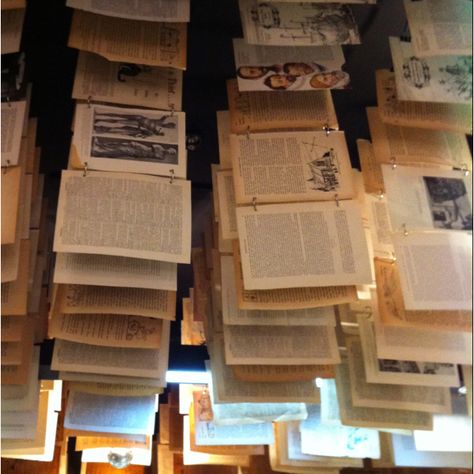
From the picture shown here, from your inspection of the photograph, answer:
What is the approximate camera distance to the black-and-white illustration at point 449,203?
132 centimetres

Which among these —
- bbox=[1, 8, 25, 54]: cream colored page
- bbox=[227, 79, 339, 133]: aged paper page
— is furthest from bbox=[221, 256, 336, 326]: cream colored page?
bbox=[1, 8, 25, 54]: cream colored page

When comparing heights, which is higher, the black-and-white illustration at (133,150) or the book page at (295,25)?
the book page at (295,25)

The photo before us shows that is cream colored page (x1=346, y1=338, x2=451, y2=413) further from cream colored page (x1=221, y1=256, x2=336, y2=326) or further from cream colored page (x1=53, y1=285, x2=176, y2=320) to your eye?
cream colored page (x1=53, y1=285, x2=176, y2=320)

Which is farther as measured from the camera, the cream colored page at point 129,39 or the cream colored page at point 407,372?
the cream colored page at point 407,372

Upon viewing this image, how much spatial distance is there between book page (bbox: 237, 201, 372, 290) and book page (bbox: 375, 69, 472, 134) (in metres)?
0.26

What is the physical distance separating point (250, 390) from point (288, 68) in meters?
0.74

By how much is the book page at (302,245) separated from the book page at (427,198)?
138 millimetres

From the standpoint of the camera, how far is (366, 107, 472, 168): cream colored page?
1.37m

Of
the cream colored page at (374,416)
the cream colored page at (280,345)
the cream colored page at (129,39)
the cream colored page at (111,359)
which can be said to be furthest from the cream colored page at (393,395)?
the cream colored page at (129,39)

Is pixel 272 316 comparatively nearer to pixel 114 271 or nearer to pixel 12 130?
pixel 114 271

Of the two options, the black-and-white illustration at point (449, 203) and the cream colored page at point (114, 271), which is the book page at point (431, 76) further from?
the cream colored page at point (114, 271)

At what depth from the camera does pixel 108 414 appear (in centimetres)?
163

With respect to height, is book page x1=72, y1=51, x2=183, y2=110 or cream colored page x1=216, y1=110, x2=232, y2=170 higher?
book page x1=72, y1=51, x2=183, y2=110

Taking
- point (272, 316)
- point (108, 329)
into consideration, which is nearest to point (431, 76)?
point (272, 316)
